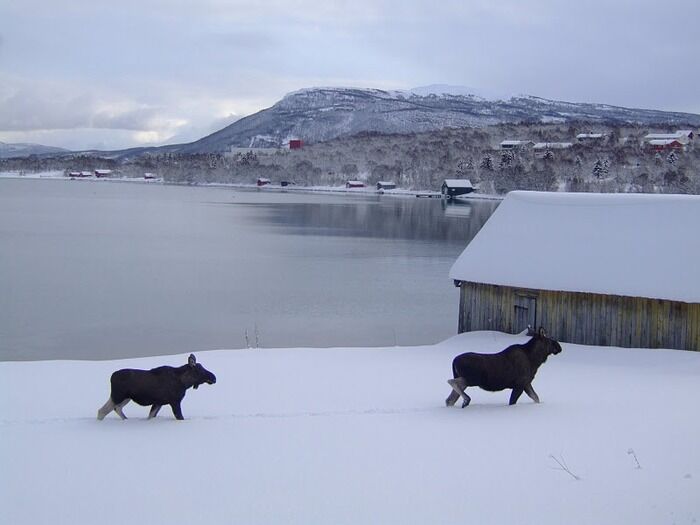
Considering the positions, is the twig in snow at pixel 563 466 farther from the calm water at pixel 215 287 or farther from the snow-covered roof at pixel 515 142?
the snow-covered roof at pixel 515 142

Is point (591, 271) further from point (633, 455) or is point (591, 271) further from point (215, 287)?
point (215, 287)

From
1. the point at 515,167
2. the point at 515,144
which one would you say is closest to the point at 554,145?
the point at 515,144

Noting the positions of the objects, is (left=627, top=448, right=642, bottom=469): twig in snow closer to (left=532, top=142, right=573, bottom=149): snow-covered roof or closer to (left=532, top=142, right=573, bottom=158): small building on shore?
(left=532, top=142, right=573, bottom=158): small building on shore

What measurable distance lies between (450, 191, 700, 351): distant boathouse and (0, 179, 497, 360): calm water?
3797mm

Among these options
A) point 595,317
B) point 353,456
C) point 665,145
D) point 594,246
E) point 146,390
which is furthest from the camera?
point 665,145

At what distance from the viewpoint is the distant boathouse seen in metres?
19.5

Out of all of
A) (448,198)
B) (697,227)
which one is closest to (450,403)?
(697,227)

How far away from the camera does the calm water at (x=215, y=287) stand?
24.7m

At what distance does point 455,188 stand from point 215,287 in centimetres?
10237

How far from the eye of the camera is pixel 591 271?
2069cm

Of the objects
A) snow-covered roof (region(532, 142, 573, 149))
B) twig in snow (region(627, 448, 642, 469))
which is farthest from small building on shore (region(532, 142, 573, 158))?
twig in snow (region(627, 448, 642, 469))

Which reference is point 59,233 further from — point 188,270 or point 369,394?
point 369,394

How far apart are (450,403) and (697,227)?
12794 millimetres

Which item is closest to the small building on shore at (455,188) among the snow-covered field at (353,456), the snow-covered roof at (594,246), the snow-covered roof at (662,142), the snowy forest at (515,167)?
the snowy forest at (515,167)
